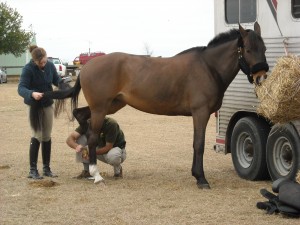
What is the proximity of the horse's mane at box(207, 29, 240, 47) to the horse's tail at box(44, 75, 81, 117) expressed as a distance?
6.20 feet

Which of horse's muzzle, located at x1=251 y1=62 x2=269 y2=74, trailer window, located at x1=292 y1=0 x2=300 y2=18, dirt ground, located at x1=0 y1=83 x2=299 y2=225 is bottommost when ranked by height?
dirt ground, located at x1=0 y1=83 x2=299 y2=225

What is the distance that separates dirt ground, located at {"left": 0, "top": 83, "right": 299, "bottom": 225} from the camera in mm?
6668

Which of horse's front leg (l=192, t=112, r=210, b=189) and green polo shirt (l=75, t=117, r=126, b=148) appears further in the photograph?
green polo shirt (l=75, t=117, r=126, b=148)

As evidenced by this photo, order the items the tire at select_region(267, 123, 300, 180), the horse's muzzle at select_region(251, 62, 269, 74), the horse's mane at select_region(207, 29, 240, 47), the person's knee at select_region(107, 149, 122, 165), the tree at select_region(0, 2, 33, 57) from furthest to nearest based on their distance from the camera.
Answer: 1. the tree at select_region(0, 2, 33, 57)
2. the person's knee at select_region(107, 149, 122, 165)
3. the horse's mane at select_region(207, 29, 240, 47)
4. the horse's muzzle at select_region(251, 62, 269, 74)
5. the tire at select_region(267, 123, 300, 180)

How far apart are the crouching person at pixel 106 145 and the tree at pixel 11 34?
4783 cm

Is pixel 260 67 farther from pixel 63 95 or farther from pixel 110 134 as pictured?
pixel 63 95

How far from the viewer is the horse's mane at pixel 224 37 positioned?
8539 mm

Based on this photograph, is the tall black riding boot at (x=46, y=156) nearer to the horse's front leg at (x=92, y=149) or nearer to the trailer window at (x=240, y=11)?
the horse's front leg at (x=92, y=149)

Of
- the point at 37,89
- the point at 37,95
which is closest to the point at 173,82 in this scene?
the point at 37,95

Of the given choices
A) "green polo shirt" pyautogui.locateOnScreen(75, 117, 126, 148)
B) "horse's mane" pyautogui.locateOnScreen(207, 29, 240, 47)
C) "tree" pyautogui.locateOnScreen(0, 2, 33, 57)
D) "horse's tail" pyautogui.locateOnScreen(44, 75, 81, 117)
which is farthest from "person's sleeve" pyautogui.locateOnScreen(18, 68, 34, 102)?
"tree" pyautogui.locateOnScreen(0, 2, 33, 57)

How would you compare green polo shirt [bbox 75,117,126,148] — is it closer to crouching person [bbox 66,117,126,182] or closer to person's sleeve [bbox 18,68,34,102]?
crouching person [bbox 66,117,126,182]

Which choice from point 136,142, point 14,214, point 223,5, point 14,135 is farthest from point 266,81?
point 14,135

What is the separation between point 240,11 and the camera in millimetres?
9289

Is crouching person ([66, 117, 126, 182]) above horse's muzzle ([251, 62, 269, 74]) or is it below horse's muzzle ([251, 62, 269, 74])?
below
